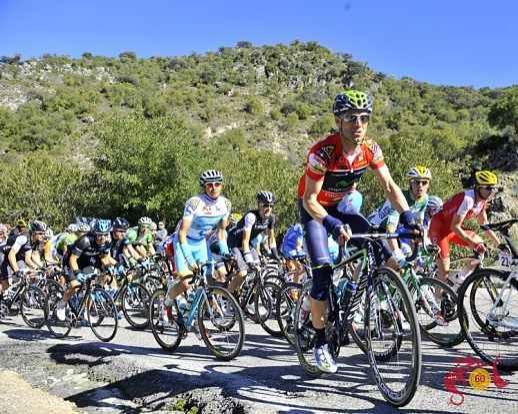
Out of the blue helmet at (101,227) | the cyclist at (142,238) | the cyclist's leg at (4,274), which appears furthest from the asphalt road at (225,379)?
the cyclist at (142,238)

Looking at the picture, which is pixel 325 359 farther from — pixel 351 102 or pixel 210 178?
pixel 210 178

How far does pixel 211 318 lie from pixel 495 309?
324 centimetres

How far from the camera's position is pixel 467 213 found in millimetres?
7012

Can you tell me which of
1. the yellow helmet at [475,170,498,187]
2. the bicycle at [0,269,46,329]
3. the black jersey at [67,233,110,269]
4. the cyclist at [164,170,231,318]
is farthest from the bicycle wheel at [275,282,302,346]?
the bicycle at [0,269,46,329]

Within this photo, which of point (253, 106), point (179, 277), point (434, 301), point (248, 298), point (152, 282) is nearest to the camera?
point (434, 301)

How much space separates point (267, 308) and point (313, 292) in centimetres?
370

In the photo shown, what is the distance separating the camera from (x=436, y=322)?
649cm

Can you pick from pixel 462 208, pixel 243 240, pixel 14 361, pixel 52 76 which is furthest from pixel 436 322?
pixel 52 76

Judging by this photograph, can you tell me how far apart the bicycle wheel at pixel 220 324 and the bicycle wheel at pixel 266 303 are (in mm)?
1718

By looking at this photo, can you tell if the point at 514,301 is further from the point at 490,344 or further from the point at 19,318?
the point at 19,318

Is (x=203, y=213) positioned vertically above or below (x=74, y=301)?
above

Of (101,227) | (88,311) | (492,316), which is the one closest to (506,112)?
(101,227)

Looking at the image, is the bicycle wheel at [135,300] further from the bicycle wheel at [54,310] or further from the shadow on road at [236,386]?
the shadow on road at [236,386]

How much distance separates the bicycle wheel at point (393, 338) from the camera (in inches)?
158
